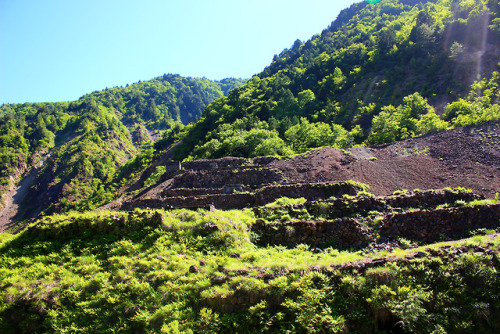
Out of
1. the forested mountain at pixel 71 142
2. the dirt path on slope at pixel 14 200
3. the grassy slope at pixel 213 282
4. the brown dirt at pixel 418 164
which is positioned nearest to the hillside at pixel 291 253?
the grassy slope at pixel 213 282

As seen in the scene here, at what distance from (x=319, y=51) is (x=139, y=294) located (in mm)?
101235

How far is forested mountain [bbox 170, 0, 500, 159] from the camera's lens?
4009 centimetres

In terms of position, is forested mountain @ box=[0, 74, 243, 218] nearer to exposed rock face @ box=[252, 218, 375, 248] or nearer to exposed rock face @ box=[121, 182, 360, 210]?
exposed rock face @ box=[121, 182, 360, 210]

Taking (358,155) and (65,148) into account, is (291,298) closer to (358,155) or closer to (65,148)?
(358,155)

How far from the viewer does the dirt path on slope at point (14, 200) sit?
80.2 metres

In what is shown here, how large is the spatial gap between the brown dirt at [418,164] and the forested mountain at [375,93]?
4693mm

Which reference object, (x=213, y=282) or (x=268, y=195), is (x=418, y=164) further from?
(x=213, y=282)

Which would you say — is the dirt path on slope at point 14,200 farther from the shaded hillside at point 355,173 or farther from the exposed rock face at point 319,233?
the exposed rock face at point 319,233

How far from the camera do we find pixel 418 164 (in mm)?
23266

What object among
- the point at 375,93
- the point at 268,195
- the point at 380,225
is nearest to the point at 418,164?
the point at 268,195

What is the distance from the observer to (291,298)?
345 inches

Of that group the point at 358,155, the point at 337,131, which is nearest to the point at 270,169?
the point at 358,155

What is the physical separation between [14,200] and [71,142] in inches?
1140

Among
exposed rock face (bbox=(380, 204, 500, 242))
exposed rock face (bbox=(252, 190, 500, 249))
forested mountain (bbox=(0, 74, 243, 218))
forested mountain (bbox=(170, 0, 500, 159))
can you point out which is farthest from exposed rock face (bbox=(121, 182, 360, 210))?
forested mountain (bbox=(0, 74, 243, 218))
